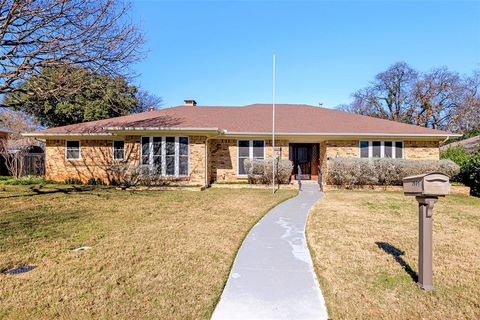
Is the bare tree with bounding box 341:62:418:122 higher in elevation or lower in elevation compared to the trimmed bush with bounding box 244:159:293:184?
higher

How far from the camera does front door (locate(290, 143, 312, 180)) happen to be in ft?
57.8

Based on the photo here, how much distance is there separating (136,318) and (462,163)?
17306 mm

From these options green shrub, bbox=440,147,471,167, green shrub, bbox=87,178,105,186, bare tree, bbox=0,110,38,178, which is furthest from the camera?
bare tree, bbox=0,110,38,178

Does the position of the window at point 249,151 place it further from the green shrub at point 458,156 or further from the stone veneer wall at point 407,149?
the green shrub at point 458,156

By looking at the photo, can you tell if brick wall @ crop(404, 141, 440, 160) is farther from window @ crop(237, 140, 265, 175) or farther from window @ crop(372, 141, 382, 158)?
window @ crop(237, 140, 265, 175)

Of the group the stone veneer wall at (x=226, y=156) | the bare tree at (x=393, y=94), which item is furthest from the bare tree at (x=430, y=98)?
the stone veneer wall at (x=226, y=156)

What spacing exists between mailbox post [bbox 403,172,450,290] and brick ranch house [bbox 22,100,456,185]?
11.2 meters

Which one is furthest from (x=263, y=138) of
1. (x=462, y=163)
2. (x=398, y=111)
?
(x=398, y=111)

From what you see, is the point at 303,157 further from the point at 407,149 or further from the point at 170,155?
the point at 170,155

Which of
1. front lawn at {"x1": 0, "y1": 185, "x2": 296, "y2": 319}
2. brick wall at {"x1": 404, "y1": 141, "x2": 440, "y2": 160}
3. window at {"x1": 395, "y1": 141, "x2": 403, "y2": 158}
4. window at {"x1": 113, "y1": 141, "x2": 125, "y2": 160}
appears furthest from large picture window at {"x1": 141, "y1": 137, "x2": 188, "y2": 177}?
brick wall at {"x1": 404, "y1": 141, "x2": 440, "y2": 160}

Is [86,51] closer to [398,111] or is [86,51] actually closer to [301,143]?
[301,143]

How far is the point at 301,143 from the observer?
17719 mm

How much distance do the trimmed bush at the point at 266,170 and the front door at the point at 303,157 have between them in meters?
2.83

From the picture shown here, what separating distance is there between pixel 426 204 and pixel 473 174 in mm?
13147
